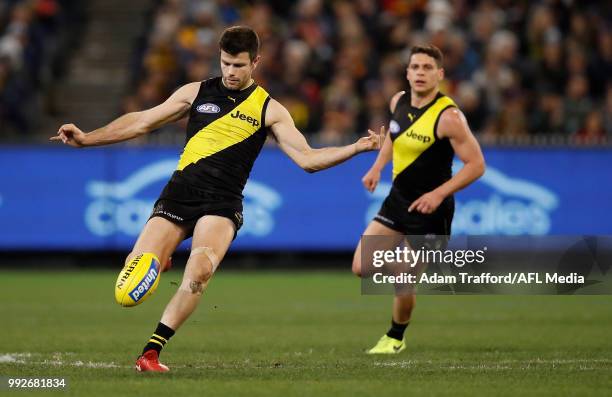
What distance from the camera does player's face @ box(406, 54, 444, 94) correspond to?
35.0 ft

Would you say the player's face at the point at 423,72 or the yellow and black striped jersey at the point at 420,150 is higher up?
the player's face at the point at 423,72

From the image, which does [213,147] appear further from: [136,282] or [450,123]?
[450,123]

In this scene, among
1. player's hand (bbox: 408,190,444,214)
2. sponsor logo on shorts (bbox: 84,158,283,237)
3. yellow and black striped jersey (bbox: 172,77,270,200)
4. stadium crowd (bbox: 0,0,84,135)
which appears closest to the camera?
yellow and black striped jersey (bbox: 172,77,270,200)

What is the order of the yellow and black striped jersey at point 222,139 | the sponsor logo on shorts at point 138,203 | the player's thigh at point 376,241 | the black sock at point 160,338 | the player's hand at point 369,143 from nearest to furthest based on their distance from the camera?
the player's hand at point 369,143 < the black sock at point 160,338 < the yellow and black striped jersey at point 222,139 < the player's thigh at point 376,241 < the sponsor logo on shorts at point 138,203

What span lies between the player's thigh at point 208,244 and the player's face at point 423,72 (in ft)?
7.63

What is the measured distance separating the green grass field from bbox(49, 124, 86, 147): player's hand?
1.73m

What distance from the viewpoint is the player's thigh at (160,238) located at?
30.4 ft

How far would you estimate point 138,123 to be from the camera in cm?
957

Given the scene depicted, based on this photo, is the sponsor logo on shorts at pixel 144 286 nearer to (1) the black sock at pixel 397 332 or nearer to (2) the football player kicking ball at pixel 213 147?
(2) the football player kicking ball at pixel 213 147

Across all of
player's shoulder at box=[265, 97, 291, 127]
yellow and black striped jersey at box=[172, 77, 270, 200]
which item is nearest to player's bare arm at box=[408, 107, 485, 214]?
player's shoulder at box=[265, 97, 291, 127]

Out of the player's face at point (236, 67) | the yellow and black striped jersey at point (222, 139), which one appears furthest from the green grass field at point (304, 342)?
the player's face at point (236, 67)

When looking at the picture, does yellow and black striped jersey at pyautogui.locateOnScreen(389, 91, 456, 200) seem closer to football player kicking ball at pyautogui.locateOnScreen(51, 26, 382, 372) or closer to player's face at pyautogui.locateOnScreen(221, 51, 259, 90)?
football player kicking ball at pyautogui.locateOnScreen(51, 26, 382, 372)

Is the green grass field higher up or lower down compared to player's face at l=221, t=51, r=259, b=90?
lower down

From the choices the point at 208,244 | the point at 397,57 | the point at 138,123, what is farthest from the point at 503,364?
the point at 397,57
